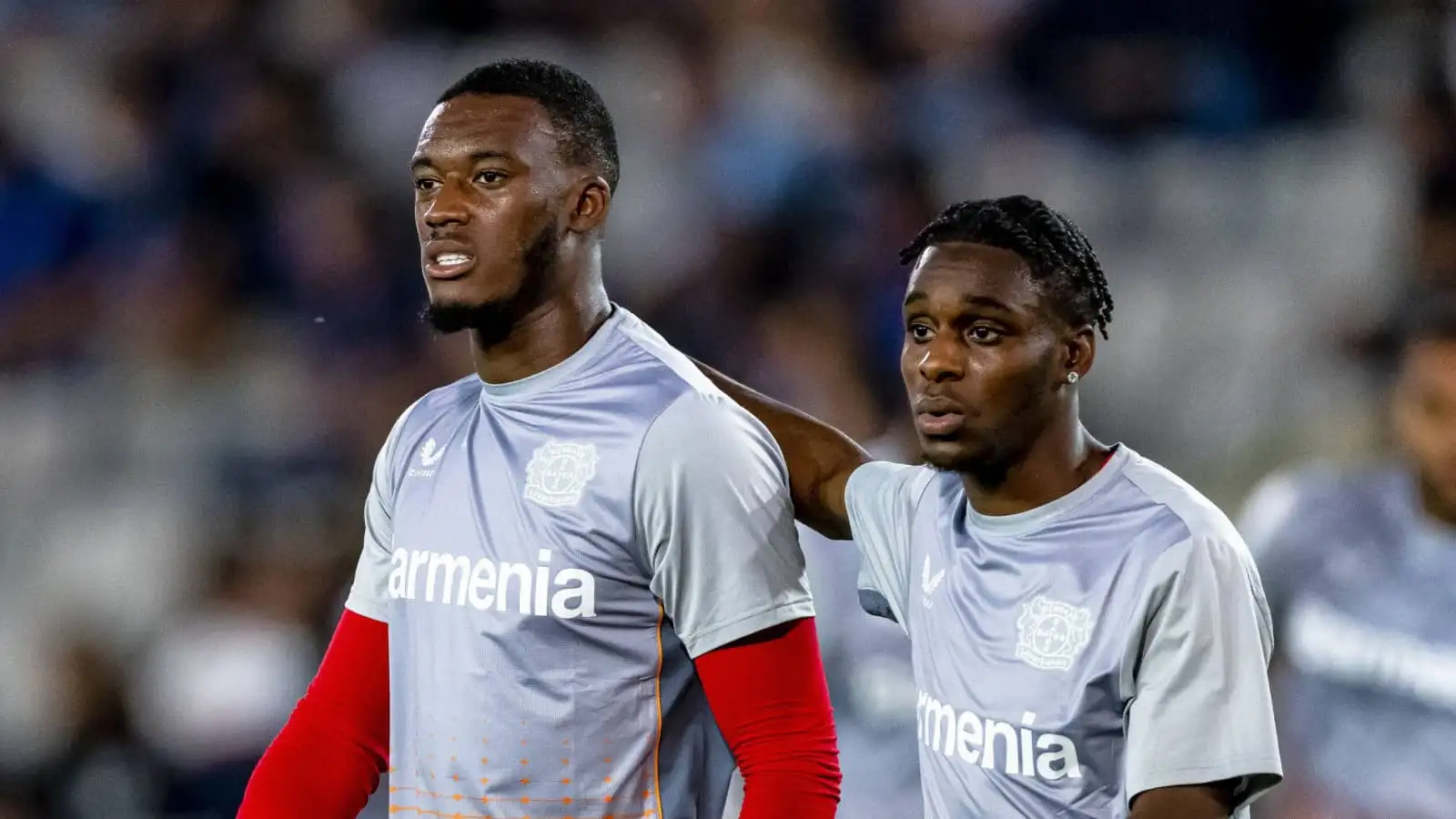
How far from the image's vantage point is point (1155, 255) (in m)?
6.16

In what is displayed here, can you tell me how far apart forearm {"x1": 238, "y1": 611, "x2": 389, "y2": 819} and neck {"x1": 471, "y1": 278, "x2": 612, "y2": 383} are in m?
0.50

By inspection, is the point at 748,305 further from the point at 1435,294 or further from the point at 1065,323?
the point at 1065,323

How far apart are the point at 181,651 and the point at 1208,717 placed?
13.3 ft

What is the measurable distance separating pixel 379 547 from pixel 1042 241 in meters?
1.18

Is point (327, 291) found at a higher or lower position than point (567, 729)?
higher

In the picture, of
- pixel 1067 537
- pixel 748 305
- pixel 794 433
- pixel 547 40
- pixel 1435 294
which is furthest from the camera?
pixel 547 40

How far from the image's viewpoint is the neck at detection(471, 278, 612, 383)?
2.87m

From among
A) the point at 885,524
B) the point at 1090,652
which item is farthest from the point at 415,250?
the point at 1090,652

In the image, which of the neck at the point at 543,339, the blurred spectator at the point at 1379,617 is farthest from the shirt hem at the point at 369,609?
the blurred spectator at the point at 1379,617

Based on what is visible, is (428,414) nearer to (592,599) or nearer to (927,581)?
(592,599)

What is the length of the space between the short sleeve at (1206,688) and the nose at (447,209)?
1.15 m

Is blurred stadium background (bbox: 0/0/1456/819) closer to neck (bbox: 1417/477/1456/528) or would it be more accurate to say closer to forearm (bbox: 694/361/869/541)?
neck (bbox: 1417/477/1456/528)

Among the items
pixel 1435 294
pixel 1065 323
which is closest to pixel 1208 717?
pixel 1065 323

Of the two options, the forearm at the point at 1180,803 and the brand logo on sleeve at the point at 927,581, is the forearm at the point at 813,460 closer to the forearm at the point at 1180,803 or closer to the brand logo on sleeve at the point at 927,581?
the brand logo on sleeve at the point at 927,581
